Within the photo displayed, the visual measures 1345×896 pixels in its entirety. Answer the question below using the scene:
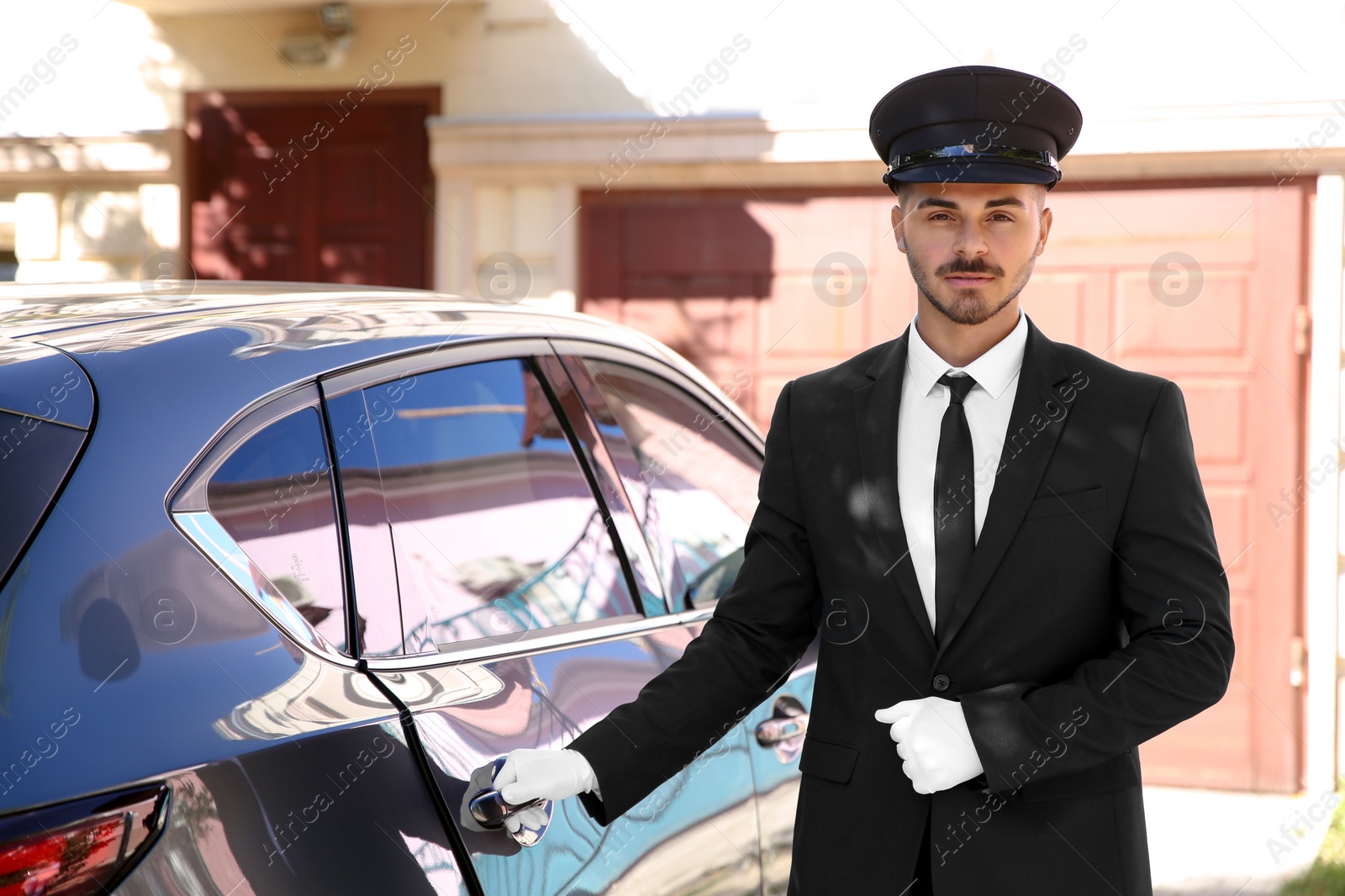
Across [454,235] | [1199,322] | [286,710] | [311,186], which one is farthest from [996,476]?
[311,186]

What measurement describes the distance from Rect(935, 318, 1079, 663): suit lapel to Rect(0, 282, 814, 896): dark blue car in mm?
667

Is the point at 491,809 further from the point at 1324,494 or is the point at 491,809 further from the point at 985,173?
the point at 1324,494

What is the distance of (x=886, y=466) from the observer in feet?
6.14

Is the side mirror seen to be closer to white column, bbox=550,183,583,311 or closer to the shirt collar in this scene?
the shirt collar

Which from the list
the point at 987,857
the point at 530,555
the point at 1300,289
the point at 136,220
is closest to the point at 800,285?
the point at 1300,289

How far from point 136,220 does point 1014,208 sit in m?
6.66

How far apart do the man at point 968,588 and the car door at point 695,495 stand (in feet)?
1.56

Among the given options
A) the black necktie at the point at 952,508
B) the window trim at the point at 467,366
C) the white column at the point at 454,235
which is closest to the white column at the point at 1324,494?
the white column at the point at 454,235

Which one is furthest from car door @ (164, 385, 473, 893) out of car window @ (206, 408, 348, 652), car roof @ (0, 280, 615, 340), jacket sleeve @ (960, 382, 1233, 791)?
jacket sleeve @ (960, 382, 1233, 791)

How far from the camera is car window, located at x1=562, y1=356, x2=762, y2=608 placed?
2.55 meters

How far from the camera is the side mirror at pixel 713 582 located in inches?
102

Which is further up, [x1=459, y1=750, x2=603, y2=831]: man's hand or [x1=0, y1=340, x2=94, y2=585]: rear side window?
[x1=0, y1=340, x2=94, y2=585]: rear side window

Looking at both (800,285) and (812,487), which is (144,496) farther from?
(800,285)

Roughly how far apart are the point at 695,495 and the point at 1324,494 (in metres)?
4.57
